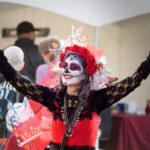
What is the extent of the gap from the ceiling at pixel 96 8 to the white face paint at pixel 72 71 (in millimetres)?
1140

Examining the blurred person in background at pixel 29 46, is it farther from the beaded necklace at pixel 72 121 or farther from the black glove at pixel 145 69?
the black glove at pixel 145 69

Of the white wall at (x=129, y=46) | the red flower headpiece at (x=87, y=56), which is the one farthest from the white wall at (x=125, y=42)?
the red flower headpiece at (x=87, y=56)

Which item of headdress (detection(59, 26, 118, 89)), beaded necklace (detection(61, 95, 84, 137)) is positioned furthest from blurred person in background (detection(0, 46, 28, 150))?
beaded necklace (detection(61, 95, 84, 137))

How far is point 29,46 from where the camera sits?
3803 mm

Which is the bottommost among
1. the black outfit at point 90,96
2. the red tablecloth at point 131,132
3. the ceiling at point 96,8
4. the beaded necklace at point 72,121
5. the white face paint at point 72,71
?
the red tablecloth at point 131,132

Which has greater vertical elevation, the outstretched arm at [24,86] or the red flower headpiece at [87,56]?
the red flower headpiece at [87,56]

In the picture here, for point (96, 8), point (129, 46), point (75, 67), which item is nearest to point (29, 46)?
point (96, 8)

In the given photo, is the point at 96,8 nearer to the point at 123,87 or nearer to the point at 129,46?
the point at 123,87

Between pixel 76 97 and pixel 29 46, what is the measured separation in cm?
170

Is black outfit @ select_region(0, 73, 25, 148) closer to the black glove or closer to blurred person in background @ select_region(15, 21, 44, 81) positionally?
blurred person in background @ select_region(15, 21, 44, 81)

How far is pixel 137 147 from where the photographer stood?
17.1 ft

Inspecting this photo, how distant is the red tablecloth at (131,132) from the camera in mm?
5184

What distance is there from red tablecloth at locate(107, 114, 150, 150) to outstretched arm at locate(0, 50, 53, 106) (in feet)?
10.3

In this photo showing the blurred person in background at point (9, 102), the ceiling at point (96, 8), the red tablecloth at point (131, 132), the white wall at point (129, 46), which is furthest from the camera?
the white wall at point (129, 46)
